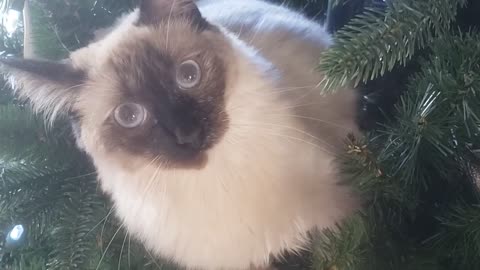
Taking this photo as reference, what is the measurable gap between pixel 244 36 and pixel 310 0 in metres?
0.17

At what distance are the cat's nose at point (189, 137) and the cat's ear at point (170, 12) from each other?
23 centimetres

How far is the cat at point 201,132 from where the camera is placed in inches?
30.0

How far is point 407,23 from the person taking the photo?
56 centimetres

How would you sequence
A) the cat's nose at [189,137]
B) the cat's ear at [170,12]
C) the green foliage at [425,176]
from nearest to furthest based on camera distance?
the green foliage at [425,176] < the cat's nose at [189,137] < the cat's ear at [170,12]

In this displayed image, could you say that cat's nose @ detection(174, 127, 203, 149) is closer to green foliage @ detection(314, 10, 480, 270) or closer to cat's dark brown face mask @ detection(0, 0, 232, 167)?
cat's dark brown face mask @ detection(0, 0, 232, 167)

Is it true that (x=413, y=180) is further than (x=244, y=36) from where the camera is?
No


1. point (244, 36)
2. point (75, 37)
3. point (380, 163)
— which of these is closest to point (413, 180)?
point (380, 163)

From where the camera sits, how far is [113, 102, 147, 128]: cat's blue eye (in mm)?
807

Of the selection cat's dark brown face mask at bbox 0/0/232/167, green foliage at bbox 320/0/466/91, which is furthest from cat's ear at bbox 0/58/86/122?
green foliage at bbox 320/0/466/91

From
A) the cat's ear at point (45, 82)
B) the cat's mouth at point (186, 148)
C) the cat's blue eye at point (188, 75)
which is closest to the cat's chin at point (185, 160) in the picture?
the cat's mouth at point (186, 148)

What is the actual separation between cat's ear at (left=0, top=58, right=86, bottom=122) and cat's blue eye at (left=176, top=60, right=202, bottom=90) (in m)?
0.17

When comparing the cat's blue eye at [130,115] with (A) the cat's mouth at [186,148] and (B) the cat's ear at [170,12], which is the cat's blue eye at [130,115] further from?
(B) the cat's ear at [170,12]

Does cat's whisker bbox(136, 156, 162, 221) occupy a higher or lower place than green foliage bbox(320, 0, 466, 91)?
lower

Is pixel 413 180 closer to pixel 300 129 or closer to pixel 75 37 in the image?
pixel 300 129
